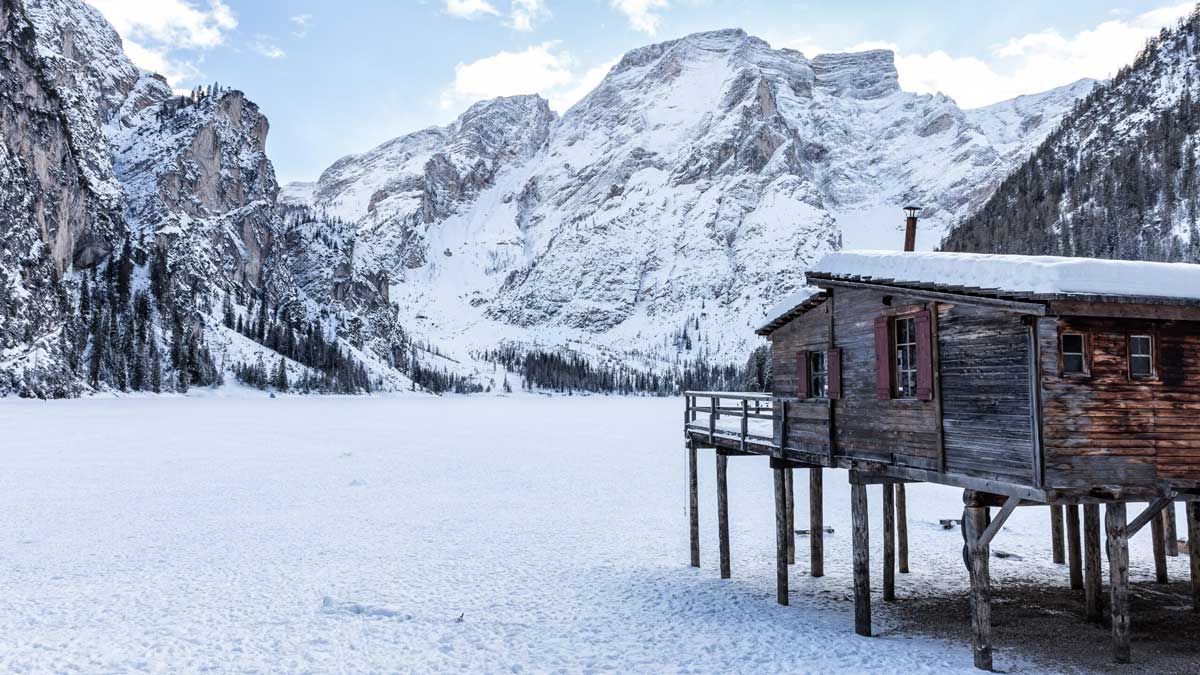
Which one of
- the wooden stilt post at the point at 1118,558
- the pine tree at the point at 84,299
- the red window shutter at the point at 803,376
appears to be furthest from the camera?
the pine tree at the point at 84,299

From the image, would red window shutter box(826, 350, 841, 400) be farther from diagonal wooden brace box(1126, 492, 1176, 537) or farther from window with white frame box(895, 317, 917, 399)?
diagonal wooden brace box(1126, 492, 1176, 537)

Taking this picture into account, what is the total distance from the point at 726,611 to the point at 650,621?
2075 millimetres

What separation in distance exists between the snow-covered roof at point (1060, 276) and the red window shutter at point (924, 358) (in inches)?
31.2

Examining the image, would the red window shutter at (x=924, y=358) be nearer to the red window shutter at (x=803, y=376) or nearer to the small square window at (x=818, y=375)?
the small square window at (x=818, y=375)

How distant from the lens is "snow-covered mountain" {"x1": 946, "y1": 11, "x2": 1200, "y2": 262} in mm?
142750

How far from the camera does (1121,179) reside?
157750 millimetres

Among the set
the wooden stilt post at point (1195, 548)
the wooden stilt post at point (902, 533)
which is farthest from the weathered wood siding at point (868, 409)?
the wooden stilt post at point (1195, 548)

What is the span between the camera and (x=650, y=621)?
1912 centimetres

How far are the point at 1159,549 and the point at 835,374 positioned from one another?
35.9 feet

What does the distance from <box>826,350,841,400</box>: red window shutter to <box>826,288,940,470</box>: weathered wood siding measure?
0.29ft

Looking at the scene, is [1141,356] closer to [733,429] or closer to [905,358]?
[905,358]

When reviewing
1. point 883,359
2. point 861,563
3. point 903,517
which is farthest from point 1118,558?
point 903,517

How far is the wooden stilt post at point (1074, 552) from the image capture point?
21.6 meters

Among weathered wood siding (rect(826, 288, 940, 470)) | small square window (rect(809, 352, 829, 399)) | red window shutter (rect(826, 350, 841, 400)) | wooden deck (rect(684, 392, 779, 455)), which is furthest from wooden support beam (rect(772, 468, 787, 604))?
red window shutter (rect(826, 350, 841, 400))
